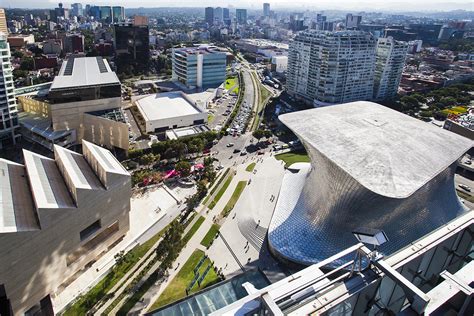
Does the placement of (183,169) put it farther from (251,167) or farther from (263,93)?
(263,93)

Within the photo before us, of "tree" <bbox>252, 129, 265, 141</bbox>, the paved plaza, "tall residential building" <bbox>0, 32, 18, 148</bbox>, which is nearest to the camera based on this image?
the paved plaza

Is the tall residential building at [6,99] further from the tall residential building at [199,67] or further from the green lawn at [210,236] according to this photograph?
the tall residential building at [199,67]

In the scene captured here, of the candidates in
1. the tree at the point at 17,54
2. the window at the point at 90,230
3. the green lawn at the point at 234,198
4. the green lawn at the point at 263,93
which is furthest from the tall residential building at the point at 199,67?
the window at the point at 90,230

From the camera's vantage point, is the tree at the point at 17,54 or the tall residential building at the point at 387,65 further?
the tree at the point at 17,54

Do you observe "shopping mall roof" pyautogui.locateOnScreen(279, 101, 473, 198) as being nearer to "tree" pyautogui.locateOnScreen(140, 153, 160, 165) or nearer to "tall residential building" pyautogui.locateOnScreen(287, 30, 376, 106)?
"tree" pyautogui.locateOnScreen(140, 153, 160, 165)

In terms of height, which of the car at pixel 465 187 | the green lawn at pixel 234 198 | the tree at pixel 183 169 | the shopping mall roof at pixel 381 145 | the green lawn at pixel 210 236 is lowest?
the green lawn at pixel 210 236

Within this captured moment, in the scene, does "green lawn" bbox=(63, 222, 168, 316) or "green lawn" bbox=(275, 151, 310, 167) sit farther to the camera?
"green lawn" bbox=(275, 151, 310, 167)

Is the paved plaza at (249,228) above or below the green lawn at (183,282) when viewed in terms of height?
above

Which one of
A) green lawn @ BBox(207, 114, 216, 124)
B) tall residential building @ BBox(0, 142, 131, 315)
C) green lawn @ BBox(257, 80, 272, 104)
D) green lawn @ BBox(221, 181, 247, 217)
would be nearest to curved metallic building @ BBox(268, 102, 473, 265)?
green lawn @ BBox(221, 181, 247, 217)
